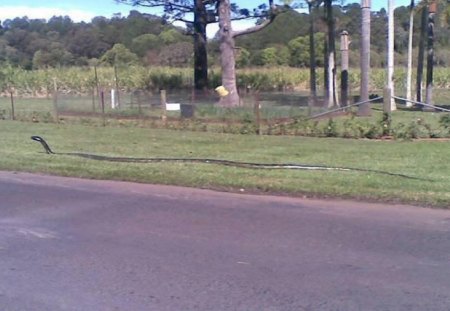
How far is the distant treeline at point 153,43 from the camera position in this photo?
76938mm

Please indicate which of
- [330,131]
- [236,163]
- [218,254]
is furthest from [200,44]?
[218,254]

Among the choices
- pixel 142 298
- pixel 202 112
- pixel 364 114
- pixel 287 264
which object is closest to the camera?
pixel 142 298

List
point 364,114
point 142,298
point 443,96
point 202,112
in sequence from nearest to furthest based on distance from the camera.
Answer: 1. point 142,298
2. point 202,112
3. point 364,114
4. point 443,96

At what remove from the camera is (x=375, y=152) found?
14.2m

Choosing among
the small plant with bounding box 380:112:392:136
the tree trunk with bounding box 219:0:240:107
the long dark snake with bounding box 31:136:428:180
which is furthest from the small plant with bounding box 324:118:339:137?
the tree trunk with bounding box 219:0:240:107

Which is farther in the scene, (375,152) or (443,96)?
(443,96)

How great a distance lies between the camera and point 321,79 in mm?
64062

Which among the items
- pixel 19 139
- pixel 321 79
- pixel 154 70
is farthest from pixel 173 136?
pixel 321 79

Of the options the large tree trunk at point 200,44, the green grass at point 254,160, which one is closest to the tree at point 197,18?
the large tree trunk at point 200,44

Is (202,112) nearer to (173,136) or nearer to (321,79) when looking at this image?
(173,136)

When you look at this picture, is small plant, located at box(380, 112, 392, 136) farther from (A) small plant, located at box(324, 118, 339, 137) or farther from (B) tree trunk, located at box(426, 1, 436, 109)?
(B) tree trunk, located at box(426, 1, 436, 109)

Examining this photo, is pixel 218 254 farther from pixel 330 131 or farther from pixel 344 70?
pixel 344 70

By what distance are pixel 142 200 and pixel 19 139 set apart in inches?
377

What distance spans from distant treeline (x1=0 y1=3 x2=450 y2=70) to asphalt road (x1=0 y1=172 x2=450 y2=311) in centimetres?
6326
